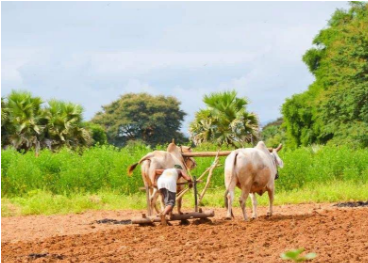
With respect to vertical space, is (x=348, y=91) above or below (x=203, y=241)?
above

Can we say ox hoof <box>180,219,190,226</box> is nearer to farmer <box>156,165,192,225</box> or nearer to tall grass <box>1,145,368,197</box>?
farmer <box>156,165,192,225</box>

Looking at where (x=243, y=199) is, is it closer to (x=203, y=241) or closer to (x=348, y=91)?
(x=203, y=241)

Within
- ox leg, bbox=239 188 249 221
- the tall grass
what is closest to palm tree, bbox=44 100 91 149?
the tall grass

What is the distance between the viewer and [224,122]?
27.2 meters

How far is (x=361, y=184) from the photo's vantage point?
1947cm

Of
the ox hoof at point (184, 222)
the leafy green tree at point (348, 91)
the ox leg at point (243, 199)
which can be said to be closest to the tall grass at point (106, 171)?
the ox hoof at point (184, 222)

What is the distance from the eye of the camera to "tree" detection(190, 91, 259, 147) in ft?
88.9

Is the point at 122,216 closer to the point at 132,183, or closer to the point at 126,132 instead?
the point at 132,183

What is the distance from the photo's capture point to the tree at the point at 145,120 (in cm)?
4900

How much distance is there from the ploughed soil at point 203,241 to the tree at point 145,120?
35573 millimetres

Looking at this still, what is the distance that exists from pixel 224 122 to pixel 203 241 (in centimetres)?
1742

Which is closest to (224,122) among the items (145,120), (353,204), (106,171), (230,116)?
(230,116)

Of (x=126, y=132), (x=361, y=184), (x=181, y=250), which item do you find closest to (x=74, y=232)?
(x=181, y=250)

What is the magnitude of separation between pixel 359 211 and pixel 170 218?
3458 millimetres
